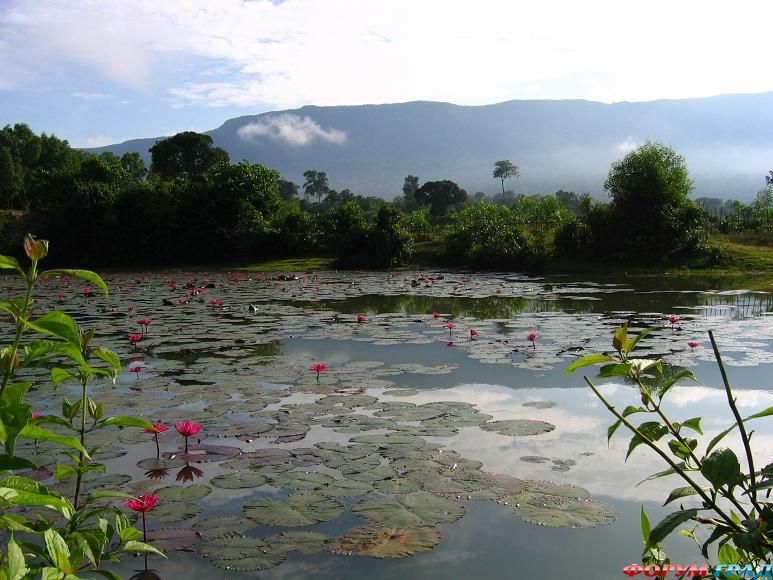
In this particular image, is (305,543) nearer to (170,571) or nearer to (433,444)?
(170,571)

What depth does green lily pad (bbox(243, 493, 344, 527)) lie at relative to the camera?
12.0ft

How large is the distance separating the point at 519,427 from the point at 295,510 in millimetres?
2262

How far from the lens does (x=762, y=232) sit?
30.7 meters

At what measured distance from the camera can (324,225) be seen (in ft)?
116

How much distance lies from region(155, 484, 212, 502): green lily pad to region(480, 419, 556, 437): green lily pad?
2.35 meters

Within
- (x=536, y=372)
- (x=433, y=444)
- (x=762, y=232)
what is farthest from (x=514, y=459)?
(x=762, y=232)

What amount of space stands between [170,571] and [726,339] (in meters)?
8.68

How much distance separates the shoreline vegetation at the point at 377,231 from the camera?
83.0ft

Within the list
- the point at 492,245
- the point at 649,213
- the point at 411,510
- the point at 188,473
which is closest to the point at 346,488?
the point at 411,510

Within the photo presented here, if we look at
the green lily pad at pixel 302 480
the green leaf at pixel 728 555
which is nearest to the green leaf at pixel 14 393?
the green leaf at pixel 728 555

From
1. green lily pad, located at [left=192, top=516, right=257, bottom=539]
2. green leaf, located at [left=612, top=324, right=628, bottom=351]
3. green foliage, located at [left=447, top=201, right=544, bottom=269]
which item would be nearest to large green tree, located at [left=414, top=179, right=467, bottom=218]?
green foliage, located at [left=447, top=201, right=544, bottom=269]

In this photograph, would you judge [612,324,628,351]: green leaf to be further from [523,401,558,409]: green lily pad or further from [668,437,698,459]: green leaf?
[523,401,558,409]: green lily pad

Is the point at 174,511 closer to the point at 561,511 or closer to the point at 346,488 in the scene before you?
the point at 346,488

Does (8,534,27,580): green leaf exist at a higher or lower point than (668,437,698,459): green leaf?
lower
